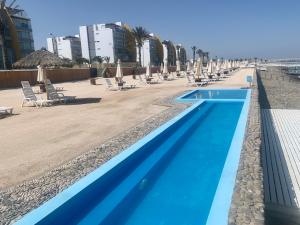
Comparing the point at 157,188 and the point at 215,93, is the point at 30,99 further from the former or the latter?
the point at 215,93

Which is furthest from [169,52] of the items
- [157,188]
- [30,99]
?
[157,188]

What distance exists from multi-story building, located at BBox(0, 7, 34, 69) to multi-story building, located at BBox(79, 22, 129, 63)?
24.2 meters

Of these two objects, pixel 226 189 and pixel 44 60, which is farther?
pixel 44 60

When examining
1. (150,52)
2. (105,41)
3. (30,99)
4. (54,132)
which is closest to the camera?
(54,132)

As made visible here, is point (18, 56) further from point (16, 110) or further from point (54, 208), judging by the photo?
point (54, 208)

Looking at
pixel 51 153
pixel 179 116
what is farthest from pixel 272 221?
pixel 179 116

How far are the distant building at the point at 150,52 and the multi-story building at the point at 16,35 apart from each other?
35.1m

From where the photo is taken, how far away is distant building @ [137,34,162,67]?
78.2 meters

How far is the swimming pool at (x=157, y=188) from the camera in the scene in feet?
11.1

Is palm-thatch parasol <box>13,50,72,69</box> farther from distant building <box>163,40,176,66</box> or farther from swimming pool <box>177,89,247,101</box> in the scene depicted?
distant building <box>163,40,176,66</box>

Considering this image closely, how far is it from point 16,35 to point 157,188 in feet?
146

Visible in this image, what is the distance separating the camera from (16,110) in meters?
10.0

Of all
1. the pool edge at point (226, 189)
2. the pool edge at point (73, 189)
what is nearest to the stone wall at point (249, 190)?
the pool edge at point (226, 189)

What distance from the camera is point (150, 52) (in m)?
78.7
